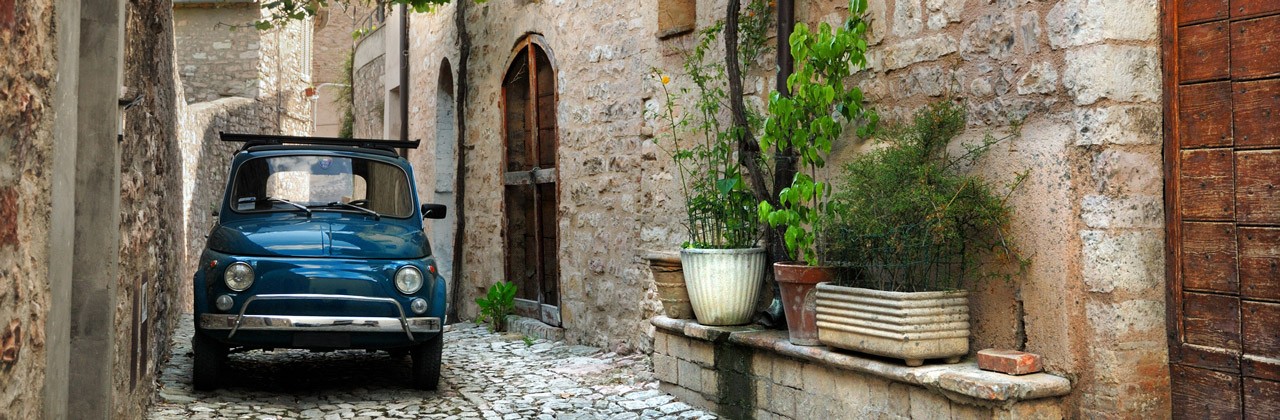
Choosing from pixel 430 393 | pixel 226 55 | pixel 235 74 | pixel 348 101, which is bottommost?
pixel 430 393

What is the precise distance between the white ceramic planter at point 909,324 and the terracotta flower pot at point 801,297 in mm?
342

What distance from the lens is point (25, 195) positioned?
2.27 metres

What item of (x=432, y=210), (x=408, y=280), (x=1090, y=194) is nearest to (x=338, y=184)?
(x=432, y=210)

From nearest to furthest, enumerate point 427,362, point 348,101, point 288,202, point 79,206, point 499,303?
point 79,206 → point 427,362 → point 288,202 → point 499,303 → point 348,101

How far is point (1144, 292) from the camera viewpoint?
3.83m

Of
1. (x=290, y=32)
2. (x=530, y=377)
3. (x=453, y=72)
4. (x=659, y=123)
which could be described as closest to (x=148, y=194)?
(x=530, y=377)

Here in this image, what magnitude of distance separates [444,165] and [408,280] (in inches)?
205

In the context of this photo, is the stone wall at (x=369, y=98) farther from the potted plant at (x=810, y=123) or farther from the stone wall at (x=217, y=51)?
the potted plant at (x=810, y=123)

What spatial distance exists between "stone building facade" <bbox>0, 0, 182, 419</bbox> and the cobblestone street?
0.53 metres

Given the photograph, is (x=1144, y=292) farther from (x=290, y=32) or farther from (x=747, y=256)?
(x=290, y=32)

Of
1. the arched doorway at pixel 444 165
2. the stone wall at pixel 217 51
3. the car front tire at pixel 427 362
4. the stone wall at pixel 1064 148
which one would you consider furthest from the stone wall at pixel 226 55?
the stone wall at pixel 1064 148

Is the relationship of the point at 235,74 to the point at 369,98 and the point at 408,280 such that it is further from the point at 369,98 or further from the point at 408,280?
the point at 408,280

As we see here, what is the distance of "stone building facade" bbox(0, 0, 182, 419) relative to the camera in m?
2.18

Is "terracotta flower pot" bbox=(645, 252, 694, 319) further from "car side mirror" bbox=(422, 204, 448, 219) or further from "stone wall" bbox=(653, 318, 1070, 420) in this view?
"car side mirror" bbox=(422, 204, 448, 219)
